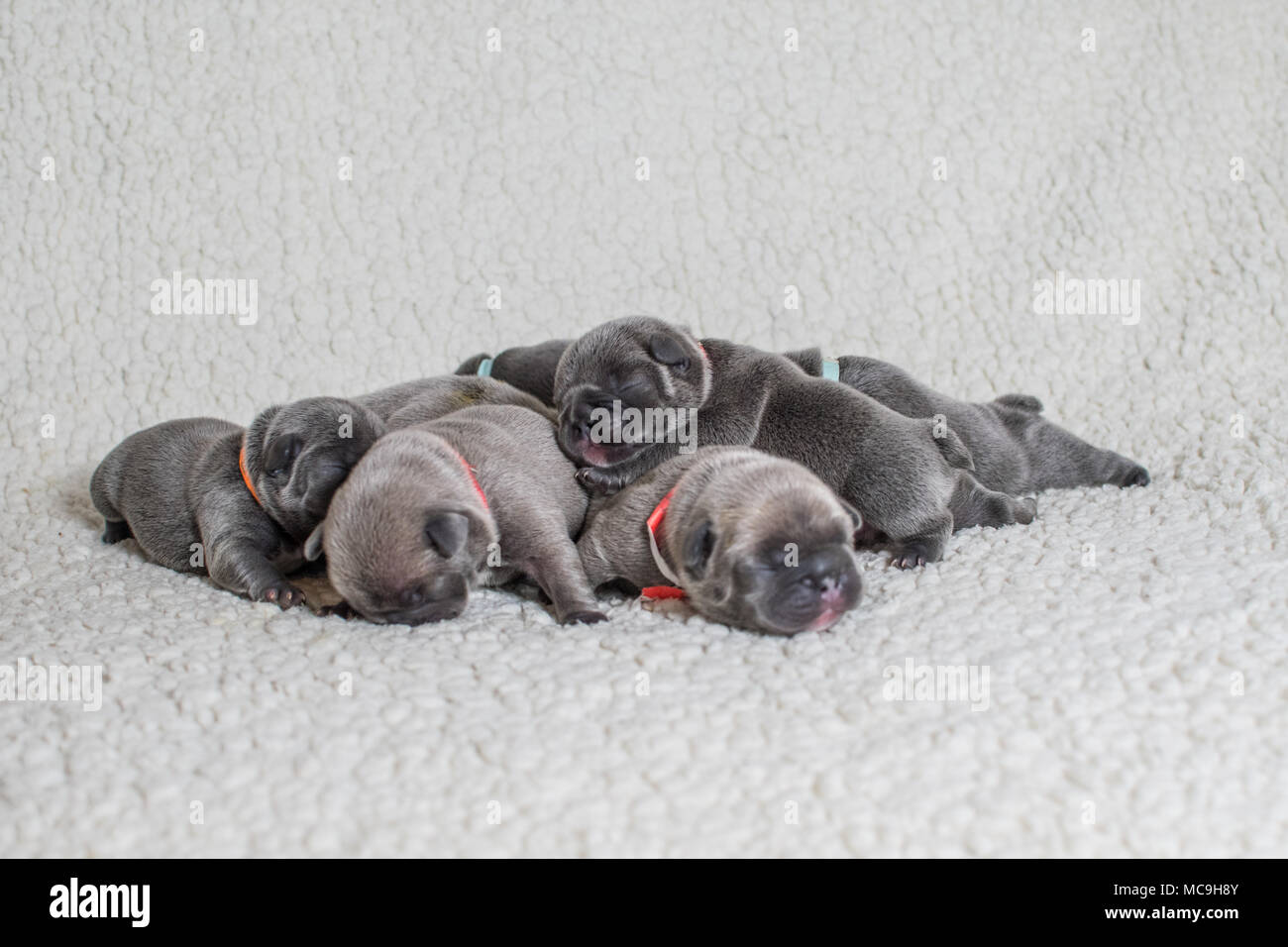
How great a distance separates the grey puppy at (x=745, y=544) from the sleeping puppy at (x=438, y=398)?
0.76 meters

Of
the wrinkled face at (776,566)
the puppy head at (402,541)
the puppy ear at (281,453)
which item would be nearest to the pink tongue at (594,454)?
the puppy head at (402,541)

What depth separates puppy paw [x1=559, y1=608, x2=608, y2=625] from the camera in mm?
2934

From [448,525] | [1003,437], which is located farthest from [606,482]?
[1003,437]

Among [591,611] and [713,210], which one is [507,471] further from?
[713,210]

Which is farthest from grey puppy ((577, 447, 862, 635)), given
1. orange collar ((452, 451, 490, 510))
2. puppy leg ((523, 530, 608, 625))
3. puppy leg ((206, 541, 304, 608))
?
puppy leg ((206, 541, 304, 608))

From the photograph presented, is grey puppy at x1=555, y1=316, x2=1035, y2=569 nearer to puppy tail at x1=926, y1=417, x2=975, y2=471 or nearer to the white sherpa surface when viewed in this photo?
puppy tail at x1=926, y1=417, x2=975, y2=471

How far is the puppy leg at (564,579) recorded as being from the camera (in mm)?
2963

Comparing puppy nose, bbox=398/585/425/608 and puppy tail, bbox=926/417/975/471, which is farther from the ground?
puppy tail, bbox=926/417/975/471

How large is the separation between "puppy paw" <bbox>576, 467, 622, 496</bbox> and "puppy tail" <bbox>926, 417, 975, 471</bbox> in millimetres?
920

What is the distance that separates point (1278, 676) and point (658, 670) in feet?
3.98

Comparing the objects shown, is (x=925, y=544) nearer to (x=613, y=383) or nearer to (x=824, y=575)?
(x=824, y=575)

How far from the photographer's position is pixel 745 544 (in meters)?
2.78

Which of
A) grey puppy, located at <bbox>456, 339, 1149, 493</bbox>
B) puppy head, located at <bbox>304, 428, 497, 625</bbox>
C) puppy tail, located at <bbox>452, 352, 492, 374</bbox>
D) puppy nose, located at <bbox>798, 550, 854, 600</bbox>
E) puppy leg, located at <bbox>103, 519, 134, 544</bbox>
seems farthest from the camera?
puppy tail, located at <bbox>452, 352, 492, 374</bbox>

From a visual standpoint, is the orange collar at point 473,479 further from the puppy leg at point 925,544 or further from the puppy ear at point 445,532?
the puppy leg at point 925,544
